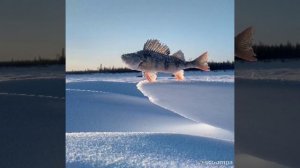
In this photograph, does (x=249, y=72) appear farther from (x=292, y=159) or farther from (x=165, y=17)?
(x=165, y=17)

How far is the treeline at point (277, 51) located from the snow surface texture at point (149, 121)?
700 millimetres

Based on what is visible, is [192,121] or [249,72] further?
[249,72]

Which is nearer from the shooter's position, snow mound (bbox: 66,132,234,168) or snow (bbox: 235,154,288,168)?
snow mound (bbox: 66,132,234,168)

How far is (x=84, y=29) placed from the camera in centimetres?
210

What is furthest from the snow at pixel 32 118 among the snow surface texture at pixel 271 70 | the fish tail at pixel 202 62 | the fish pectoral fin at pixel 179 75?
the snow surface texture at pixel 271 70

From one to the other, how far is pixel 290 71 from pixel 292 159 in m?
1.06

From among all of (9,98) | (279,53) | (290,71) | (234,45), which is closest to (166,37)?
(234,45)

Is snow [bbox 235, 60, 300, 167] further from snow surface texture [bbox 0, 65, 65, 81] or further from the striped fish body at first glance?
snow surface texture [bbox 0, 65, 65, 81]

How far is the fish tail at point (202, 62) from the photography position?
2211 mm

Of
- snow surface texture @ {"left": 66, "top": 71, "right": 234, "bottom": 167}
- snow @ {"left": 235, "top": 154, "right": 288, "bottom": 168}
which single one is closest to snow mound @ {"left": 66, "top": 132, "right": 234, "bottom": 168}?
snow surface texture @ {"left": 66, "top": 71, "right": 234, "bottom": 167}

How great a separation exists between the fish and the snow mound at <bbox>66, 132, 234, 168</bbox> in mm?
673

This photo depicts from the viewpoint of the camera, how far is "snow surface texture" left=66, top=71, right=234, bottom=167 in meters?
2.07

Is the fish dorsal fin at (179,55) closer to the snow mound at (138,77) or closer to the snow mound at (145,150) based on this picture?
the snow mound at (138,77)

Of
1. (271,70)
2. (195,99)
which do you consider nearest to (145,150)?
(195,99)
